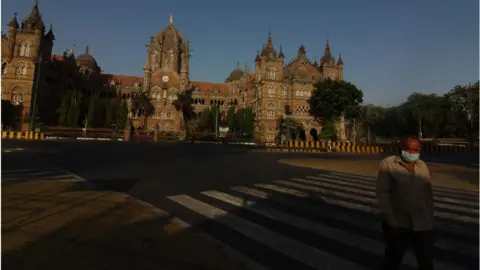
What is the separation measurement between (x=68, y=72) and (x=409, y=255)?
7458 centimetres

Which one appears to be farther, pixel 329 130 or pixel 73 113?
pixel 329 130

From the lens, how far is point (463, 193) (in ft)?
31.1

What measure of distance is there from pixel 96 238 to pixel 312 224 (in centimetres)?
345

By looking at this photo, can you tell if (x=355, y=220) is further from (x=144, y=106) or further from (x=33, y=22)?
(x=33, y=22)

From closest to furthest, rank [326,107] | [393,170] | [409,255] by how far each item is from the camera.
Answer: [393,170]
[409,255]
[326,107]

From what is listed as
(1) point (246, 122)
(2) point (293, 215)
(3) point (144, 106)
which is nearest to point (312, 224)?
(2) point (293, 215)

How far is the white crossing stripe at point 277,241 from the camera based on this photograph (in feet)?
13.3

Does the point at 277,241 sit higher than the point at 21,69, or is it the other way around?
the point at 21,69

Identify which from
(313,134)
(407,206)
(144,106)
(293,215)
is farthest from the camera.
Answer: (313,134)

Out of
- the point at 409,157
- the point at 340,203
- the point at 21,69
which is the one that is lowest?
the point at 340,203

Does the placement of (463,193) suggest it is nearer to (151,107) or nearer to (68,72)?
(151,107)

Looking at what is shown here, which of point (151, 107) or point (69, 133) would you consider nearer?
point (69, 133)

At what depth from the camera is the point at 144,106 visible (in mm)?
66875

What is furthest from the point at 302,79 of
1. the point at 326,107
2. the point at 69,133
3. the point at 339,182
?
the point at 339,182
